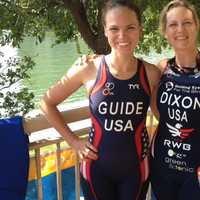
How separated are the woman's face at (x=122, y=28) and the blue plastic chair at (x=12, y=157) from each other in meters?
0.64

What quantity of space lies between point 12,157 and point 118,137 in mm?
556

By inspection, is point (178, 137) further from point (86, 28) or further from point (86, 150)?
point (86, 28)

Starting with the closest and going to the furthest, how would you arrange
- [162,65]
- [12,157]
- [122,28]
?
[122,28] → [12,157] → [162,65]

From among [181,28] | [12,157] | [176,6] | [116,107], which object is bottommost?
[12,157]

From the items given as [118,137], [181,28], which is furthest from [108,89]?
[181,28]

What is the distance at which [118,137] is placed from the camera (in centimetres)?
225

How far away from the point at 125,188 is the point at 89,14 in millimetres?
2639

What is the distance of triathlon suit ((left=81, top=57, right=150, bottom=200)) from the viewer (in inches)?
88.0

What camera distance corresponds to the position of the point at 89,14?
4.58 meters

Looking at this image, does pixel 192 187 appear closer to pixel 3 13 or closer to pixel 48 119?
pixel 48 119

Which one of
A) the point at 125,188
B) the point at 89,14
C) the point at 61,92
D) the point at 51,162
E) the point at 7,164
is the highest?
the point at 89,14

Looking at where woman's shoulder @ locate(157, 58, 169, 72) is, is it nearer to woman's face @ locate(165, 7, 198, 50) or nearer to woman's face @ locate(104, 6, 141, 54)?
woman's face @ locate(165, 7, 198, 50)

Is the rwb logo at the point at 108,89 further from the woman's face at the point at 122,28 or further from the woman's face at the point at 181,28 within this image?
the woman's face at the point at 181,28

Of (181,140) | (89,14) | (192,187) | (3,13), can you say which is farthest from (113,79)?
(89,14)
